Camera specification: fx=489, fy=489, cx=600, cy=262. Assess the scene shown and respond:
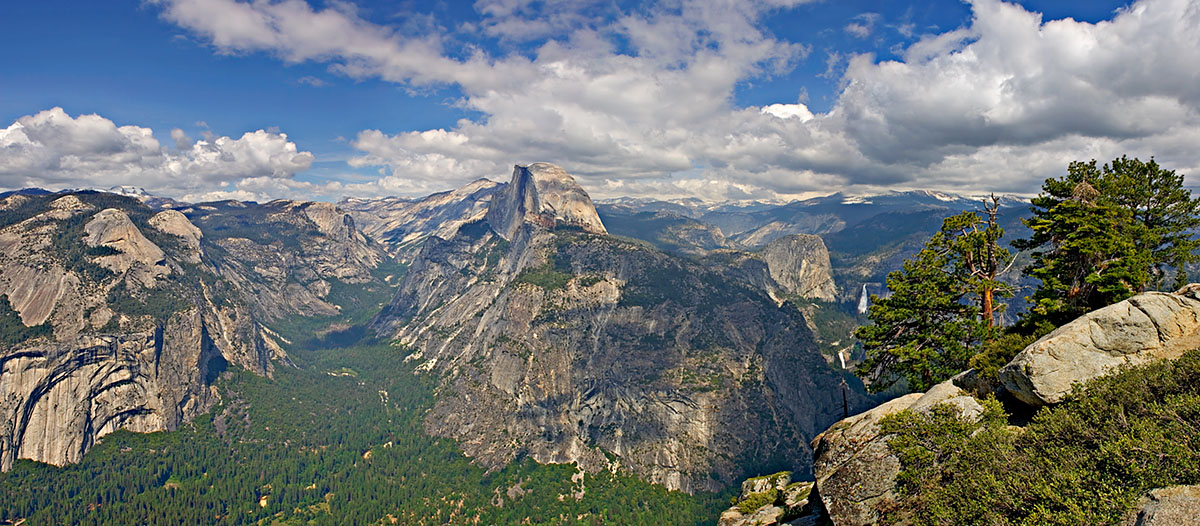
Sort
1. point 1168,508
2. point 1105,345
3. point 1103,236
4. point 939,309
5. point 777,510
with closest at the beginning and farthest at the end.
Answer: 1. point 1168,508
2. point 1105,345
3. point 1103,236
4. point 777,510
5. point 939,309

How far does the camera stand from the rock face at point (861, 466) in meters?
23.5

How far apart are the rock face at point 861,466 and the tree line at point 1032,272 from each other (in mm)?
7136

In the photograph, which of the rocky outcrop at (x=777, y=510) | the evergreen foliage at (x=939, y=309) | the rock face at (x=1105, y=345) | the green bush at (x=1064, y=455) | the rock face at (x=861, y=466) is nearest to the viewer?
the green bush at (x=1064, y=455)

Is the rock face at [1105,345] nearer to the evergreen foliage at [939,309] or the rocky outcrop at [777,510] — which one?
the evergreen foliage at [939,309]

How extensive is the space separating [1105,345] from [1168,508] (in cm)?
1333

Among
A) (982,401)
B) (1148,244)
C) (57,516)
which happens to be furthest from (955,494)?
(57,516)

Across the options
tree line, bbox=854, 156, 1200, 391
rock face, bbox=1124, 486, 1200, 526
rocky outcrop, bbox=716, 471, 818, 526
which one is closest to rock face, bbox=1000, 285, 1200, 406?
tree line, bbox=854, 156, 1200, 391

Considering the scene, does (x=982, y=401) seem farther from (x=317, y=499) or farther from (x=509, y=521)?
(x=317, y=499)

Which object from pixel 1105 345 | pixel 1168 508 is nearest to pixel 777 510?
pixel 1105 345

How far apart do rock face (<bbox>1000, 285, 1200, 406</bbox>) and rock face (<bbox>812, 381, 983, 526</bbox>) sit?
9.66 feet

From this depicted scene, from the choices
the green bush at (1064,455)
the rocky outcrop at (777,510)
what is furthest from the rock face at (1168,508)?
the rocky outcrop at (777,510)

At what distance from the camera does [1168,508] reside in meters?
15.7

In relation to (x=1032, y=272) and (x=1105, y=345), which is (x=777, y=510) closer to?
(x=1105, y=345)

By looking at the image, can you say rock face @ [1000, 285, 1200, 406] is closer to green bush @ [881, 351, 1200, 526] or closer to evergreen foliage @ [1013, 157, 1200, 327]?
green bush @ [881, 351, 1200, 526]
